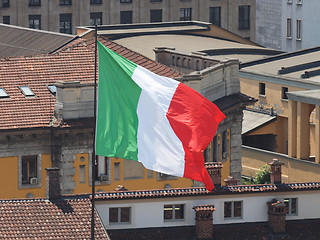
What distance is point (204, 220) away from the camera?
8356 cm

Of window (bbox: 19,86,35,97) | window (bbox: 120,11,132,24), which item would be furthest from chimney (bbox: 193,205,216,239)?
window (bbox: 120,11,132,24)

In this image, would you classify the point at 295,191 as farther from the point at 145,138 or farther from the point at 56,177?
the point at 145,138

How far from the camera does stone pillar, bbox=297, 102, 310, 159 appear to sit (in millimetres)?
132000

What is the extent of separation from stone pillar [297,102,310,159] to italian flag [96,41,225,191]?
6404cm

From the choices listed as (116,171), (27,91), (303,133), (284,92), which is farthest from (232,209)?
(284,92)

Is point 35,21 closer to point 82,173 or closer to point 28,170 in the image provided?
point 82,173

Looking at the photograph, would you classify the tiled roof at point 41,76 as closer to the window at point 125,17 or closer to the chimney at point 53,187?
the chimney at point 53,187

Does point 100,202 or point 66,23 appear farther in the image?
point 66,23

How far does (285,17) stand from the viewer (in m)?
194

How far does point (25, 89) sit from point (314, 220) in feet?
74.2

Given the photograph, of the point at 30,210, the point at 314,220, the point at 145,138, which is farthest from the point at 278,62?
the point at 145,138

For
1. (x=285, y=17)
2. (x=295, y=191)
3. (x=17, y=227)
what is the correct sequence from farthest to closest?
(x=285, y=17), (x=295, y=191), (x=17, y=227)

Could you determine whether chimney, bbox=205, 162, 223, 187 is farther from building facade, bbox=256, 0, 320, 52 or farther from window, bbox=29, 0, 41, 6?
window, bbox=29, 0, 41, 6

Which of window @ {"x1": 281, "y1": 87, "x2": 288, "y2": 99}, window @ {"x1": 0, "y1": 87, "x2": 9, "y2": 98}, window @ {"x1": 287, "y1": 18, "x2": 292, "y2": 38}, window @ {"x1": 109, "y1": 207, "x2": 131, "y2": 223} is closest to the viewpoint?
window @ {"x1": 109, "y1": 207, "x2": 131, "y2": 223}
